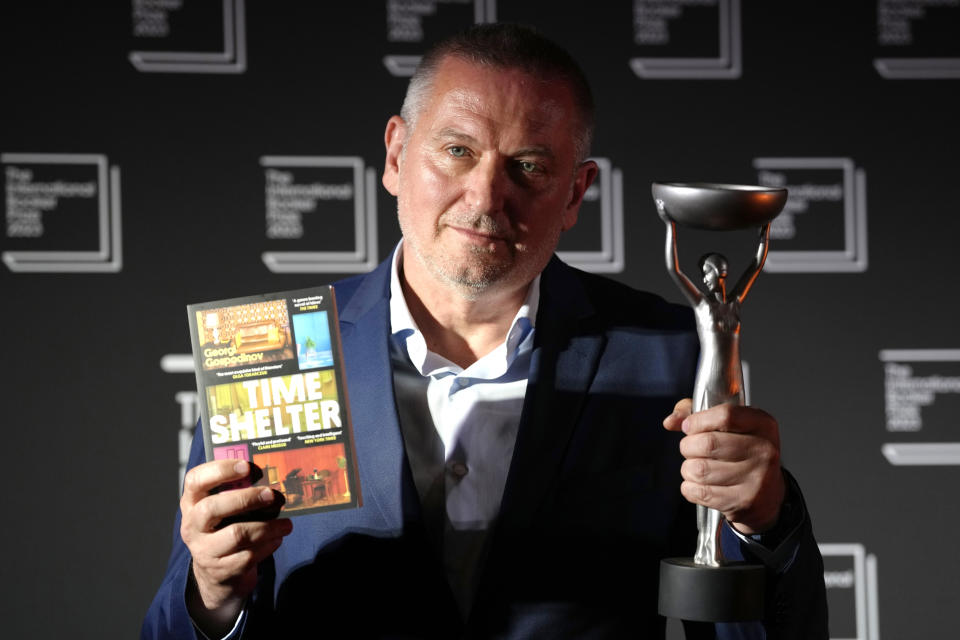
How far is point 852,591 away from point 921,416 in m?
0.44

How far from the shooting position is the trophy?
1.12 meters

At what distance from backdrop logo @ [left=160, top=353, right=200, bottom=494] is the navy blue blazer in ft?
2.76

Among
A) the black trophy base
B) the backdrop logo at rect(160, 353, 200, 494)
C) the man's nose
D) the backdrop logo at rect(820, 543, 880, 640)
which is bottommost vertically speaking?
the backdrop logo at rect(820, 543, 880, 640)

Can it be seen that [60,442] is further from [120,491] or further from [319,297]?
[319,297]

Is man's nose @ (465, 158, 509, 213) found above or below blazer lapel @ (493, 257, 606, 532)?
above

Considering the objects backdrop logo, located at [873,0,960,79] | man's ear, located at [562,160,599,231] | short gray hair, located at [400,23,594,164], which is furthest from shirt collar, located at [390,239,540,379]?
backdrop logo, located at [873,0,960,79]

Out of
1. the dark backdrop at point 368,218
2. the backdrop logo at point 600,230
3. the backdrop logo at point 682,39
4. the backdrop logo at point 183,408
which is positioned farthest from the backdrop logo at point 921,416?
the backdrop logo at point 183,408

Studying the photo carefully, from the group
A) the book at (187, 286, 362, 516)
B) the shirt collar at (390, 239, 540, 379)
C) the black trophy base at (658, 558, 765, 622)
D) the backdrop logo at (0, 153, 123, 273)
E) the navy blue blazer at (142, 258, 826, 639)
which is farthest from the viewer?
the backdrop logo at (0, 153, 123, 273)

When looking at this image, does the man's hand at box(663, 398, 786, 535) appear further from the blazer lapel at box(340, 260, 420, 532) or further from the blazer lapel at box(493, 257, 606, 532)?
the blazer lapel at box(340, 260, 420, 532)

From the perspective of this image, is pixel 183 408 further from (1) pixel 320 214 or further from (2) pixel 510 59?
(2) pixel 510 59

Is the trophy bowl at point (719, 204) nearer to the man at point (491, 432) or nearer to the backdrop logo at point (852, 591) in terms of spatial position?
the man at point (491, 432)

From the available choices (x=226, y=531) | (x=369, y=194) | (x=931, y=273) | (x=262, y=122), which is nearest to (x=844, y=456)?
(x=931, y=273)

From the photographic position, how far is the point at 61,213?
A: 2.34 meters

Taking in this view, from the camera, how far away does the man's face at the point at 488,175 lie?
4.72ft
